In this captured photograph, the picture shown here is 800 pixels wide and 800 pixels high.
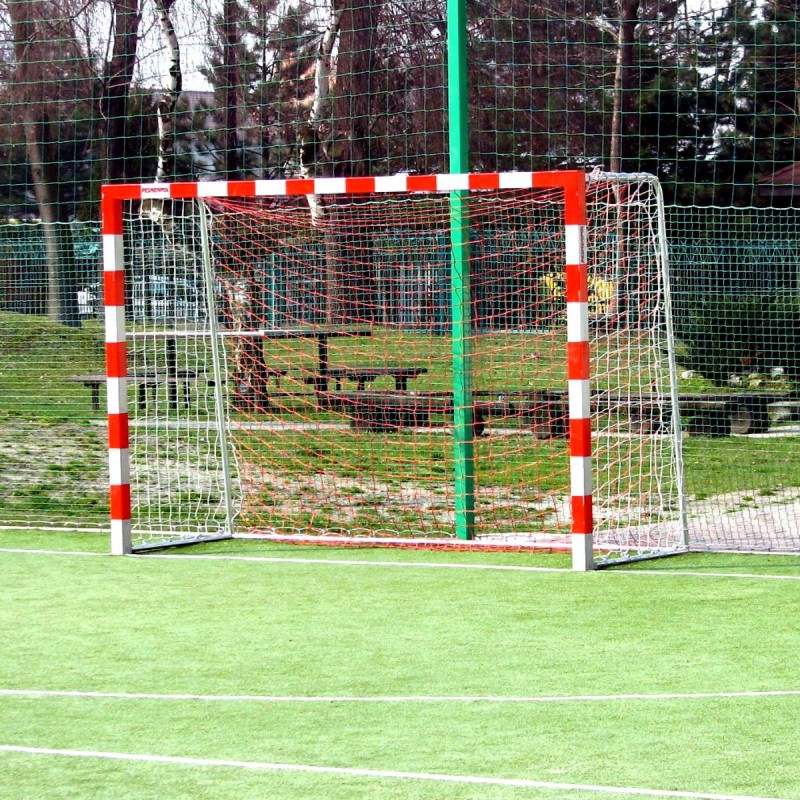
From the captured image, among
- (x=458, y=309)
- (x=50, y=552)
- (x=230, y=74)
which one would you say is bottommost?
(x=50, y=552)

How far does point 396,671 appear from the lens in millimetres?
5074

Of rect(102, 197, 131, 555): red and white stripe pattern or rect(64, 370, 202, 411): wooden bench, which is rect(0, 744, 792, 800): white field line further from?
rect(64, 370, 202, 411): wooden bench

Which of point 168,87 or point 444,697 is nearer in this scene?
point 444,697

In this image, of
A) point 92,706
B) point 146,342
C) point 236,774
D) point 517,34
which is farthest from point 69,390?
point 236,774

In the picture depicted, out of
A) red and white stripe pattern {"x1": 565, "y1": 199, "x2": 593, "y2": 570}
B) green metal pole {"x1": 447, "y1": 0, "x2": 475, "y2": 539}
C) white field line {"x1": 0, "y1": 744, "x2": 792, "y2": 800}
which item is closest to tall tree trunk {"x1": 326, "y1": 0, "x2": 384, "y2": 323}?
green metal pole {"x1": 447, "y1": 0, "x2": 475, "y2": 539}

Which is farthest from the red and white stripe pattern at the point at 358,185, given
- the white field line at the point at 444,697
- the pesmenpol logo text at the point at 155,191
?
the white field line at the point at 444,697

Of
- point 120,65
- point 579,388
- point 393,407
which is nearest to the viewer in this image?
point 579,388

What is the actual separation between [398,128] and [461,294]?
10.9 ft

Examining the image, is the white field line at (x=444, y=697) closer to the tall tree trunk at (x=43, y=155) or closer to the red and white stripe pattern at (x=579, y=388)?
the red and white stripe pattern at (x=579, y=388)

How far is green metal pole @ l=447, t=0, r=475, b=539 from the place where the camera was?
27.1ft

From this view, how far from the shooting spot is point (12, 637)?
575 cm

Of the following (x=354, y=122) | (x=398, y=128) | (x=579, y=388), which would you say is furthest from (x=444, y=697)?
(x=354, y=122)

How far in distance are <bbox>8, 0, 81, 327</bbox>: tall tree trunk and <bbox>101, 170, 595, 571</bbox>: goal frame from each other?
6.30 feet

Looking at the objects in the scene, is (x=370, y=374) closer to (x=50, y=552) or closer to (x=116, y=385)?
(x=116, y=385)
